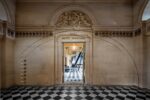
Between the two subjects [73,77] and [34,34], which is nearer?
[34,34]

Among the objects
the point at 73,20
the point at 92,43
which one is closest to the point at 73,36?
the point at 73,20

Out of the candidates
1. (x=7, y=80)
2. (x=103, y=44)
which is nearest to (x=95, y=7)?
(x=103, y=44)

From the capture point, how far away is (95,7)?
21.2 feet

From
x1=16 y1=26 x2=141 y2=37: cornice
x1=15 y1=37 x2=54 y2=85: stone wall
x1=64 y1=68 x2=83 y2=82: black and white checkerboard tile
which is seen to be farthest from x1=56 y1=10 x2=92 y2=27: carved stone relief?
x1=64 y1=68 x2=83 y2=82: black and white checkerboard tile

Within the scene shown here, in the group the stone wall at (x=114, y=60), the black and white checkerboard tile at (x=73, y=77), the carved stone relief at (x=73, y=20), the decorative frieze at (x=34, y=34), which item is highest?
the carved stone relief at (x=73, y=20)

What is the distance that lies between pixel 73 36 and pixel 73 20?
86 centimetres

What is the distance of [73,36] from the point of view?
21.1ft

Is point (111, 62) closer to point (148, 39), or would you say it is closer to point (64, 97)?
point (148, 39)

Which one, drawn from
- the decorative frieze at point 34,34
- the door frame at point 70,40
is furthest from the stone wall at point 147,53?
the decorative frieze at point 34,34

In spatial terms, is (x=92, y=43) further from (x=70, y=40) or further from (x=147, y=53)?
(x=147, y=53)

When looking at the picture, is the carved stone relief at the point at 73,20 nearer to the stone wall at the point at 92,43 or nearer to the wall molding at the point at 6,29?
the stone wall at the point at 92,43

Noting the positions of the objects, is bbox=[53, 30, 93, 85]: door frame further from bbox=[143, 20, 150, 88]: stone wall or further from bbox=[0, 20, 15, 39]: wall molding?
bbox=[143, 20, 150, 88]: stone wall

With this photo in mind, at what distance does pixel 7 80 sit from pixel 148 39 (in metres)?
6.72

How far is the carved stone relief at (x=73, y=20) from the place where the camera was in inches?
255
